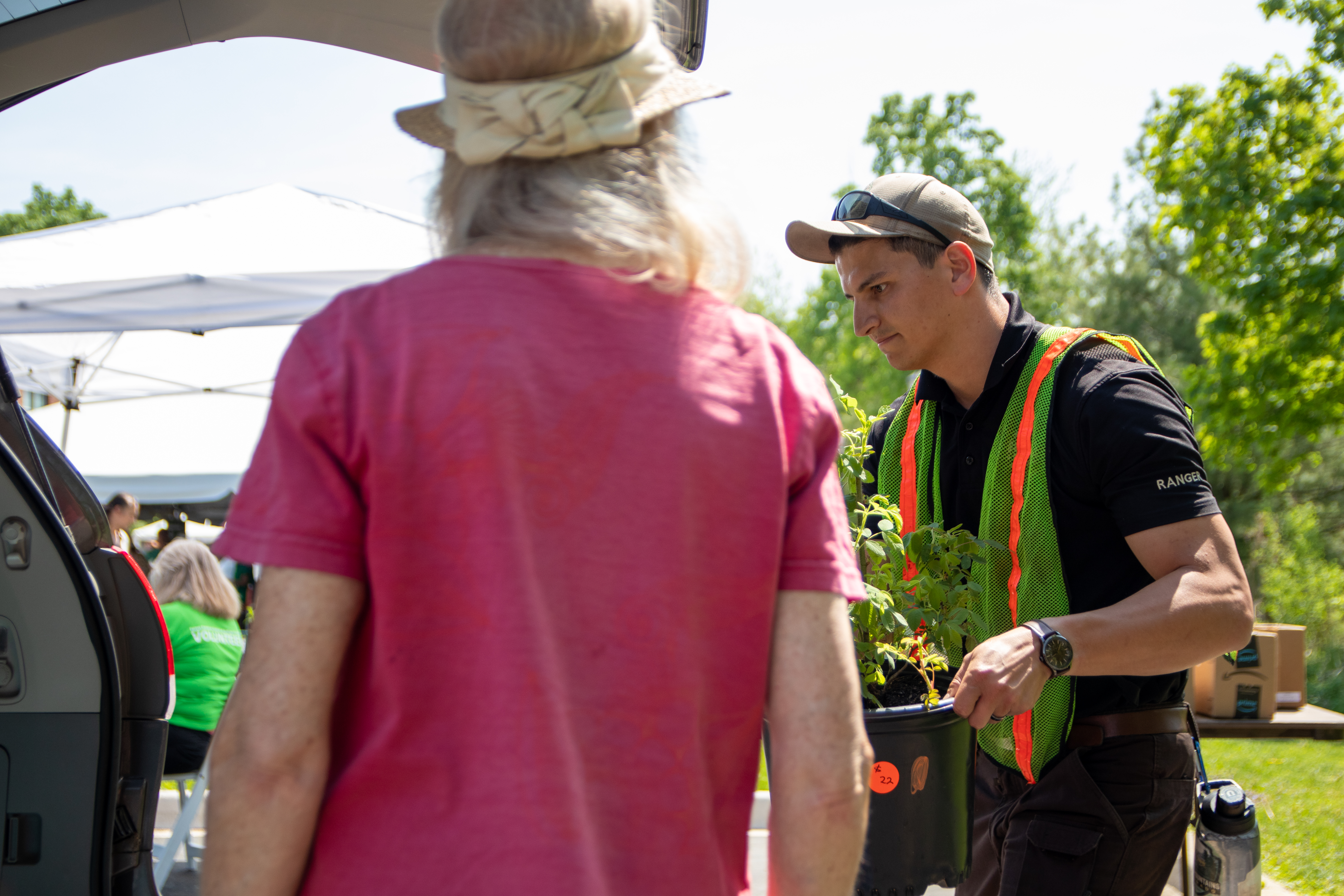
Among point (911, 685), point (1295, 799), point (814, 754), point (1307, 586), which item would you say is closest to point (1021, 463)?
point (911, 685)

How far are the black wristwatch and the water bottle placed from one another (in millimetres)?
781

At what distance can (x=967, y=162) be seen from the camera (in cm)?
1983

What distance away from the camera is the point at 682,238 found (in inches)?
40.2

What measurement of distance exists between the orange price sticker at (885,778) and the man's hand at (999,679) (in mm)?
154

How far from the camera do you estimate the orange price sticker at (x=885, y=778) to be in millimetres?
1601

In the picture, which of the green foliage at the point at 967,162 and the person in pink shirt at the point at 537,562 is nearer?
the person in pink shirt at the point at 537,562

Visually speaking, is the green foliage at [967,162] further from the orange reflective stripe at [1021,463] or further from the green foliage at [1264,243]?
the orange reflective stripe at [1021,463]

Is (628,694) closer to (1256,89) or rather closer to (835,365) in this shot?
(1256,89)

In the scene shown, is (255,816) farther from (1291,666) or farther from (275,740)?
(1291,666)

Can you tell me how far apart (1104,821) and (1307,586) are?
1680 cm

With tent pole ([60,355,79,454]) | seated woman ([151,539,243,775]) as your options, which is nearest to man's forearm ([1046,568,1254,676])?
seated woman ([151,539,243,775])

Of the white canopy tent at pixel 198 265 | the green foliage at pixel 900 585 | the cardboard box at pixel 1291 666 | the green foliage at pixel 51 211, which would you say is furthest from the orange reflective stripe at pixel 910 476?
the green foliage at pixel 51 211

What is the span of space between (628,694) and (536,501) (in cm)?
20

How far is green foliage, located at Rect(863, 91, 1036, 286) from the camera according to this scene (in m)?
19.5
